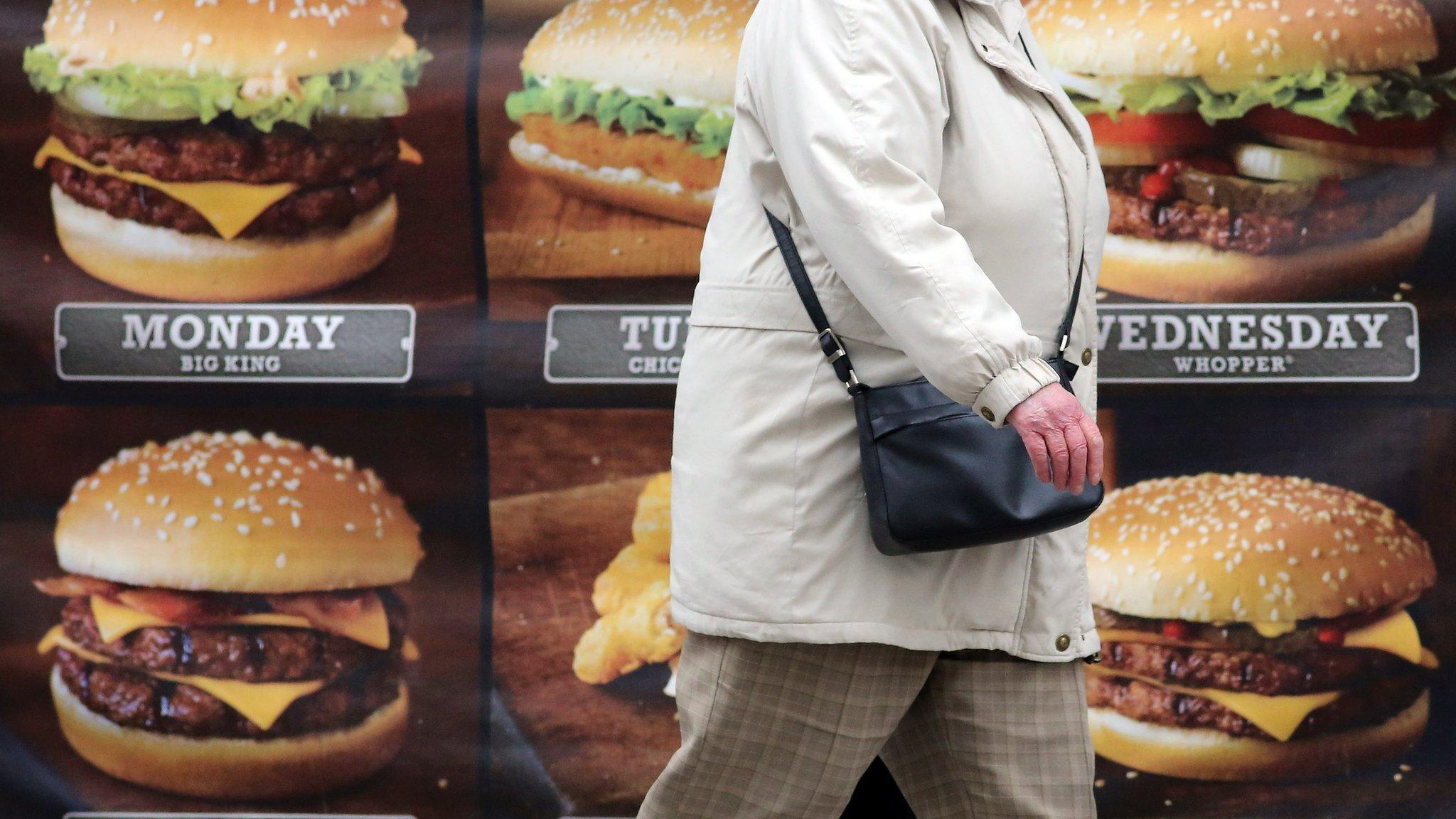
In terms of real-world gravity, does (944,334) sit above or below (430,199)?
above

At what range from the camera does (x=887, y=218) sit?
1412mm

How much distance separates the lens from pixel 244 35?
9.06 feet

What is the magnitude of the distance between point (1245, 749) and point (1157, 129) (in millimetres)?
1264

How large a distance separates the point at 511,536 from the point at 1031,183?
63.7 inches

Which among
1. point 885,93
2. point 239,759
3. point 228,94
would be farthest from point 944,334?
point 239,759

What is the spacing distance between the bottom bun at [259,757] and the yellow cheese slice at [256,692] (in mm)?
59

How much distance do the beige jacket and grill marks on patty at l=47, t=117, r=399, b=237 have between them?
1.38 m

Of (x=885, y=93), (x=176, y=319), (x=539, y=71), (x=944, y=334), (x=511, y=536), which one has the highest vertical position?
(x=885, y=93)

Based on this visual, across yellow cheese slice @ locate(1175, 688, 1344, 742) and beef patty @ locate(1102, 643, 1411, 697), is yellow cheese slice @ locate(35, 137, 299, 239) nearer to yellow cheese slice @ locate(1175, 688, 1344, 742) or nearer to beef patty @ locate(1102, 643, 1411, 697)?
beef patty @ locate(1102, 643, 1411, 697)

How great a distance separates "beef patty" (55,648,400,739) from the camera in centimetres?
290

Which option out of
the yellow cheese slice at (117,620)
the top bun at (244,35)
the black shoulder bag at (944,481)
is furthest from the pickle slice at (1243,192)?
the yellow cheese slice at (117,620)

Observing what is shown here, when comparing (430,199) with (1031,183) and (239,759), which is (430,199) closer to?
(239,759)

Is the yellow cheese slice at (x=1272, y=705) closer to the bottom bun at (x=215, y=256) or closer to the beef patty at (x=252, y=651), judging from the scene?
the beef patty at (x=252, y=651)

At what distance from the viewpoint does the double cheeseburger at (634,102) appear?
8.98ft
